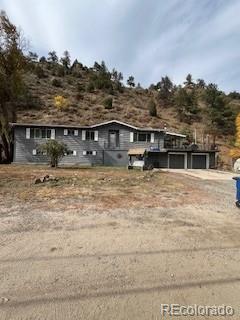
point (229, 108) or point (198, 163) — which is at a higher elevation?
point (229, 108)

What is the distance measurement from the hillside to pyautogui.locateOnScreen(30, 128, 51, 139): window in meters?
12.6

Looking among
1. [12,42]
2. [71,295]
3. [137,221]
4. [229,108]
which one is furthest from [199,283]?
[229,108]

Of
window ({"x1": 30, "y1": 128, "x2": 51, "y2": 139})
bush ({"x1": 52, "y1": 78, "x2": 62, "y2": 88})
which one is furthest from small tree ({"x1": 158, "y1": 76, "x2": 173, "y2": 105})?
window ({"x1": 30, "y1": 128, "x2": 51, "y2": 139})

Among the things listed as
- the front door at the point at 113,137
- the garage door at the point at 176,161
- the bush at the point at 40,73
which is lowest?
the garage door at the point at 176,161

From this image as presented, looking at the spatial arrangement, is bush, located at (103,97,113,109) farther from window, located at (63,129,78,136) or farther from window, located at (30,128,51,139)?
window, located at (30,128,51,139)

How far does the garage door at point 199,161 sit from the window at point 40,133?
1670 centimetres

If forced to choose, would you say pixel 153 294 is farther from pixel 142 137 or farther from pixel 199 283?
pixel 142 137

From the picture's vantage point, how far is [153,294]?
3.78m

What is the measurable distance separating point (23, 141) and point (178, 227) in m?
29.7

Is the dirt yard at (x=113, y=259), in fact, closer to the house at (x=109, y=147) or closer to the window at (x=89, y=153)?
the house at (x=109, y=147)

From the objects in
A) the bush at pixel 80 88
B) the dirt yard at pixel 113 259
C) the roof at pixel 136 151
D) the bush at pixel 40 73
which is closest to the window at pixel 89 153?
the roof at pixel 136 151

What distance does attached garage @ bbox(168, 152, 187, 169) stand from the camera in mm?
36409

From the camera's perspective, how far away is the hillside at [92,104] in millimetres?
52469

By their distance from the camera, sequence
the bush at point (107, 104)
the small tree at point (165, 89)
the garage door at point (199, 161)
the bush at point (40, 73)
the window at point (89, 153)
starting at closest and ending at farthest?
1. the window at point (89, 153)
2. the garage door at point (199, 161)
3. the bush at point (107, 104)
4. the bush at point (40, 73)
5. the small tree at point (165, 89)
